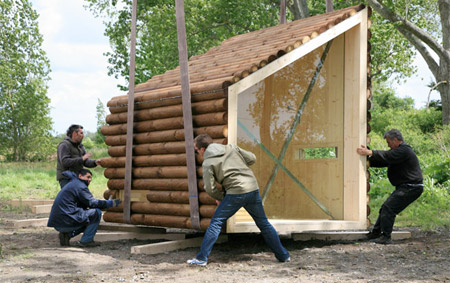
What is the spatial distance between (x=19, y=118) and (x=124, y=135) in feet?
81.3

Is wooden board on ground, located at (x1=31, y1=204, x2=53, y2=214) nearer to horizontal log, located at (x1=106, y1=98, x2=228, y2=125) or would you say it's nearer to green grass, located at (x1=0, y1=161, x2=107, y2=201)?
green grass, located at (x1=0, y1=161, x2=107, y2=201)

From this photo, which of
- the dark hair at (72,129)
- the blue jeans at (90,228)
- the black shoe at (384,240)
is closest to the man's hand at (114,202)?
the blue jeans at (90,228)

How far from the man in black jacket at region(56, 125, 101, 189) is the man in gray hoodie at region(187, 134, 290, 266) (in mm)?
2496

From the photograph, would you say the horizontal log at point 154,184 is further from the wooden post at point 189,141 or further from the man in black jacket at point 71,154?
the man in black jacket at point 71,154

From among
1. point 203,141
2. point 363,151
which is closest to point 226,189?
point 203,141

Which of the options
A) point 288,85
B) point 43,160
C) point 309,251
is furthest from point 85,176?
point 43,160

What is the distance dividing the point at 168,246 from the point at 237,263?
1.16 metres

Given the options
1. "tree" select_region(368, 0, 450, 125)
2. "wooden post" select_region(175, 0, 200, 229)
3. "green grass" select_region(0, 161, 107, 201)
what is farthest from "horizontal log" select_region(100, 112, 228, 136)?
"tree" select_region(368, 0, 450, 125)

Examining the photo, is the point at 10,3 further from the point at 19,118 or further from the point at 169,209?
the point at 169,209

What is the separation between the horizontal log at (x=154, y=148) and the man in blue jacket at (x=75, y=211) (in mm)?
976

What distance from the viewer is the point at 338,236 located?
848 cm

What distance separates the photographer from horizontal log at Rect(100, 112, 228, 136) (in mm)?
6999

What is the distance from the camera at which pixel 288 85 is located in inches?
375

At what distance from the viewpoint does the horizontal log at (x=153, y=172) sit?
Result: 750cm
